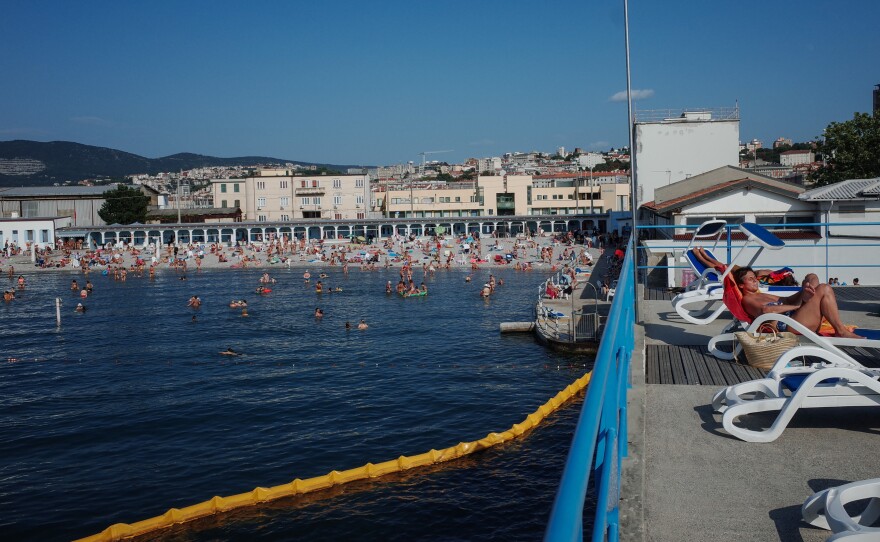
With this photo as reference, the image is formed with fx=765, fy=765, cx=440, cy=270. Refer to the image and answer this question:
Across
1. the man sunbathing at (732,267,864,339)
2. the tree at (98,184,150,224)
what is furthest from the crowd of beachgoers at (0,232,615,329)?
the man sunbathing at (732,267,864,339)

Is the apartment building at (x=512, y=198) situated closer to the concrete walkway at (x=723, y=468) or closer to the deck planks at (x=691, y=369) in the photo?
the deck planks at (x=691, y=369)

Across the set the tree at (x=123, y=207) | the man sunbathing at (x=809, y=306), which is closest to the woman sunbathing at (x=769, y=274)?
the man sunbathing at (x=809, y=306)

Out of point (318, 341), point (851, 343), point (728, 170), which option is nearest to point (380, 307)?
point (318, 341)

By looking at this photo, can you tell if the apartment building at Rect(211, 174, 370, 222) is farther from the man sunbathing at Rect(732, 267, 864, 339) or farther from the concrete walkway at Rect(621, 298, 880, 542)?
the concrete walkway at Rect(621, 298, 880, 542)

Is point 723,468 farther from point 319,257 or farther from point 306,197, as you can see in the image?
point 306,197

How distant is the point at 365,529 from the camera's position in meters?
14.0

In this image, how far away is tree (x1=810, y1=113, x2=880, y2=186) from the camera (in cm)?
4956

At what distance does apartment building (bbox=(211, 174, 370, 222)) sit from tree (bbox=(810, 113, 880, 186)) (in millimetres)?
60991

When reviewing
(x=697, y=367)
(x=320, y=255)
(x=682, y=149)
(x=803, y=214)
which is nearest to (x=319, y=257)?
(x=320, y=255)

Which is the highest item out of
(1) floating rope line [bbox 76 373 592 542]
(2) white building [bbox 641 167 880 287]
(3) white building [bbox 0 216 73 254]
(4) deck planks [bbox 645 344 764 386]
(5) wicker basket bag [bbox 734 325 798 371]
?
(3) white building [bbox 0 216 73 254]

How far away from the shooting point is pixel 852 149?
50.5 m

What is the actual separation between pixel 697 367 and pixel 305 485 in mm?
11144

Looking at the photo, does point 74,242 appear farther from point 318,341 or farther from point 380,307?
point 318,341

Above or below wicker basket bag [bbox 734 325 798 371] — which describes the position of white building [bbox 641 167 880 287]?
above
